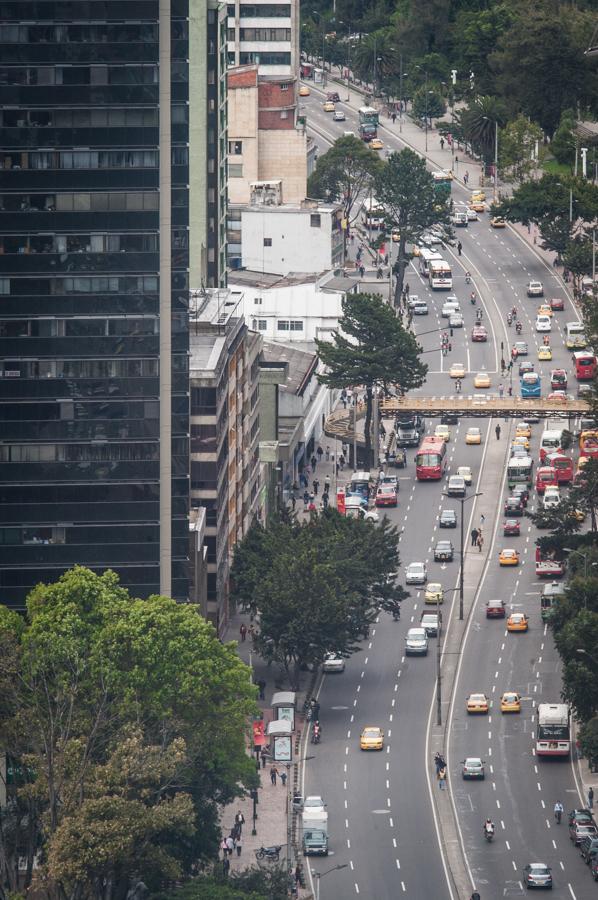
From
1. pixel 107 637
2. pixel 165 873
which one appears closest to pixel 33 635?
pixel 107 637

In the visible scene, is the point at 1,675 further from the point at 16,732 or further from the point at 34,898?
the point at 34,898

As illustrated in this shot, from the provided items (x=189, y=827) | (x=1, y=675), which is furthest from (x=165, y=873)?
(x=1, y=675)

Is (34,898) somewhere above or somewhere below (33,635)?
below

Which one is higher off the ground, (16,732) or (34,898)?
(16,732)

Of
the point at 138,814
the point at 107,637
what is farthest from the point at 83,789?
the point at 107,637

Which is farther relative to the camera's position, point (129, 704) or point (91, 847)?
point (129, 704)

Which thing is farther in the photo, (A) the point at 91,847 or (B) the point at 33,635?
(B) the point at 33,635

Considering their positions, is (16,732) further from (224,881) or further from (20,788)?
(224,881)
